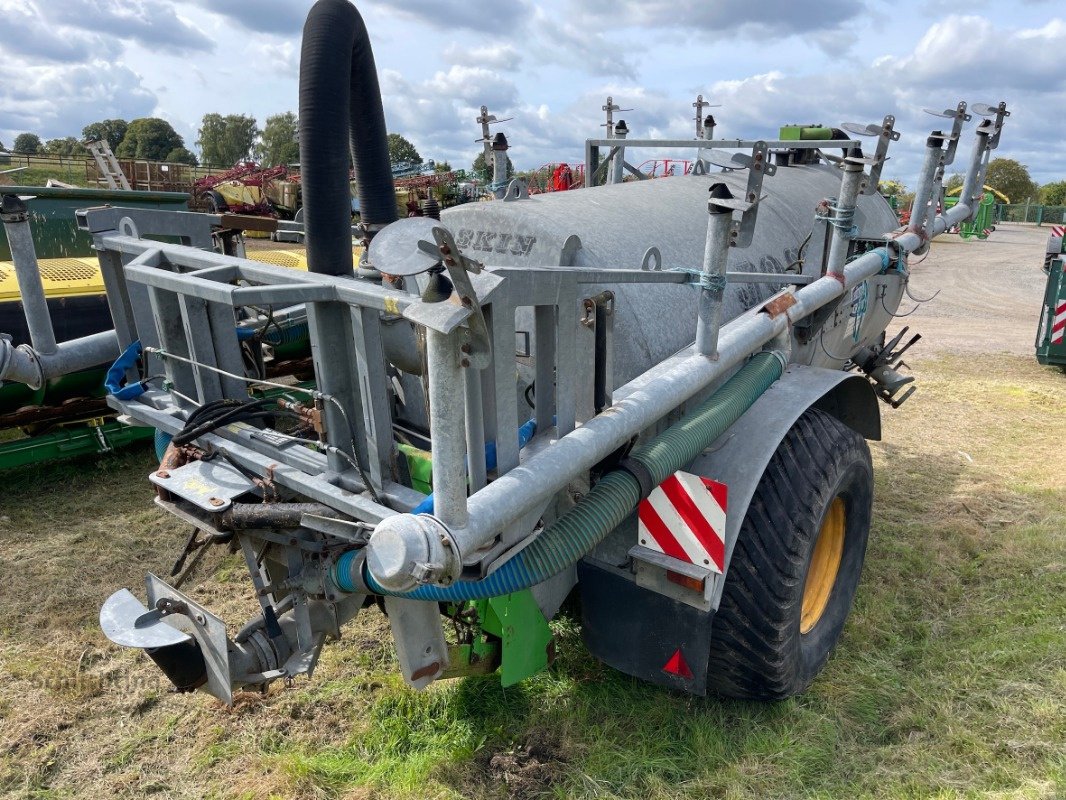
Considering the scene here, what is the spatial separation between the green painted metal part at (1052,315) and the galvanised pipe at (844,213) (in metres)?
6.75

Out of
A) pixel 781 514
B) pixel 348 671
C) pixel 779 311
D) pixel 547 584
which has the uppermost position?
pixel 779 311

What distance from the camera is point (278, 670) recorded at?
7.86 ft

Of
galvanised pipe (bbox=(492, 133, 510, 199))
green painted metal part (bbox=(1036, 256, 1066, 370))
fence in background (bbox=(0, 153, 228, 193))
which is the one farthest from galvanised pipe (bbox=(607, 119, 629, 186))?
fence in background (bbox=(0, 153, 228, 193))

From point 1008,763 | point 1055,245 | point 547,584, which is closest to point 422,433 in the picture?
point 547,584

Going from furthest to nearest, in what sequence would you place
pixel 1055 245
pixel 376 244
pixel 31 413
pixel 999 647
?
pixel 1055 245
pixel 31 413
pixel 999 647
pixel 376 244

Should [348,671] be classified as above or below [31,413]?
below

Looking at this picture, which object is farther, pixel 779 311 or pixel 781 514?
pixel 779 311

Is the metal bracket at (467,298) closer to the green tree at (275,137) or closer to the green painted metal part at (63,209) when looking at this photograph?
Result: the green painted metal part at (63,209)

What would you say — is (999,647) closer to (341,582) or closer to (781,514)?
(781,514)

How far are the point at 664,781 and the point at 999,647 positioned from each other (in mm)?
1594

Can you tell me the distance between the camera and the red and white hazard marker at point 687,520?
230 centimetres

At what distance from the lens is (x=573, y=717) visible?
2.82 m

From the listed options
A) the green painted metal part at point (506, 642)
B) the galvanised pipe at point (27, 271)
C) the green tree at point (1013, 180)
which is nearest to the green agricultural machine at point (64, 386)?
the galvanised pipe at point (27, 271)

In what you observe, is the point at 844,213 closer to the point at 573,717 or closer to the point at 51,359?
the point at 573,717
